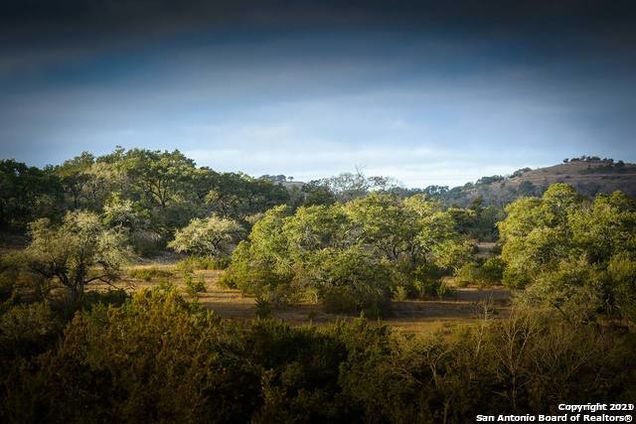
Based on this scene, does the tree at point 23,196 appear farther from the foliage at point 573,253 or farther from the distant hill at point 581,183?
the distant hill at point 581,183

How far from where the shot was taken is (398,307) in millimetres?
29984

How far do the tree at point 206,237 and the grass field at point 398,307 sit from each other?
363 inches

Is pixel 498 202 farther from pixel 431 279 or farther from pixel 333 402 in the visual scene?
pixel 333 402

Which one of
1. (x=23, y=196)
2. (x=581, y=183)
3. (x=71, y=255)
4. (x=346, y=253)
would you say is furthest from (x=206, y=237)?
(x=581, y=183)

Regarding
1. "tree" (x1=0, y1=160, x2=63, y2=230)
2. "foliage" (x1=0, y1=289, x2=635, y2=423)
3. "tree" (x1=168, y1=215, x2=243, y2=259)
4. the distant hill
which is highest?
the distant hill

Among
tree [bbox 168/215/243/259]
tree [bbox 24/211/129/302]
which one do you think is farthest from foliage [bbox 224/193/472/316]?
tree [bbox 168/215/243/259]

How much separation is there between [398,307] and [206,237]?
81.5 feet

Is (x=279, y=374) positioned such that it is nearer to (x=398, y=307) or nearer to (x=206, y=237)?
(x=398, y=307)

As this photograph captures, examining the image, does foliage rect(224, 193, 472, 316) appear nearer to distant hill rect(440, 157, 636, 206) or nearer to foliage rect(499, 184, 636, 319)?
foliage rect(499, 184, 636, 319)

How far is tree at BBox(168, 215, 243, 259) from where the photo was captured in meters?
45.9

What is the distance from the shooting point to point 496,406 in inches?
478

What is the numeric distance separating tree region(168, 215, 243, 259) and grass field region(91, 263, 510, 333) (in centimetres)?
921

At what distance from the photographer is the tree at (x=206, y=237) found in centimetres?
4591

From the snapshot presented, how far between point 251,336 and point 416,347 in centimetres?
538
